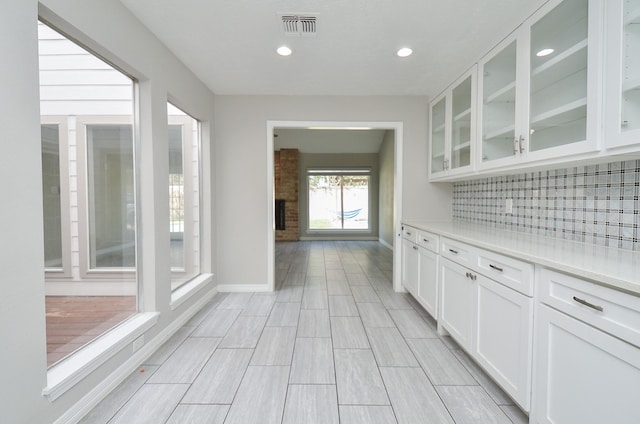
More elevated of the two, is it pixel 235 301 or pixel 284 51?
A: pixel 284 51

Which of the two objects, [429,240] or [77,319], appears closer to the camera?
[77,319]

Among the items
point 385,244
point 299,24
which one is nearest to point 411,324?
point 299,24

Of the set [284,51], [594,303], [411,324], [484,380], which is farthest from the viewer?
[411,324]

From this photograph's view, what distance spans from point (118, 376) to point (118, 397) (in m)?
0.15

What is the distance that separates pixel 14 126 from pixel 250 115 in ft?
8.53

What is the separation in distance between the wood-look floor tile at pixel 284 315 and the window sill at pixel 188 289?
0.81m

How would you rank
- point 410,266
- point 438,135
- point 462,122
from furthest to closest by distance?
point 438,135 < point 410,266 < point 462,122

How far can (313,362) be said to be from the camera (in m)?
2.12

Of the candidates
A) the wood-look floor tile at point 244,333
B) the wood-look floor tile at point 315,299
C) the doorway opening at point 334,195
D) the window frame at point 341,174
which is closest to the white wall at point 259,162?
the wood-look floor tile at point 315,299

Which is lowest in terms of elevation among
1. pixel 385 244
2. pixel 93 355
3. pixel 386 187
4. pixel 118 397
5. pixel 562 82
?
pixel 118 397

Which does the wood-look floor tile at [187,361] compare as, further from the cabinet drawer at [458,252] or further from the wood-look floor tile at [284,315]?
the cabinet drawer at [458,252]

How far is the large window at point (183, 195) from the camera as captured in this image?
2871 millimetres

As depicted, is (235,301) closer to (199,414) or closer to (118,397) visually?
(118,397)

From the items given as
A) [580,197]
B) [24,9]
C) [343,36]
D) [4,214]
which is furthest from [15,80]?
[580,197]
